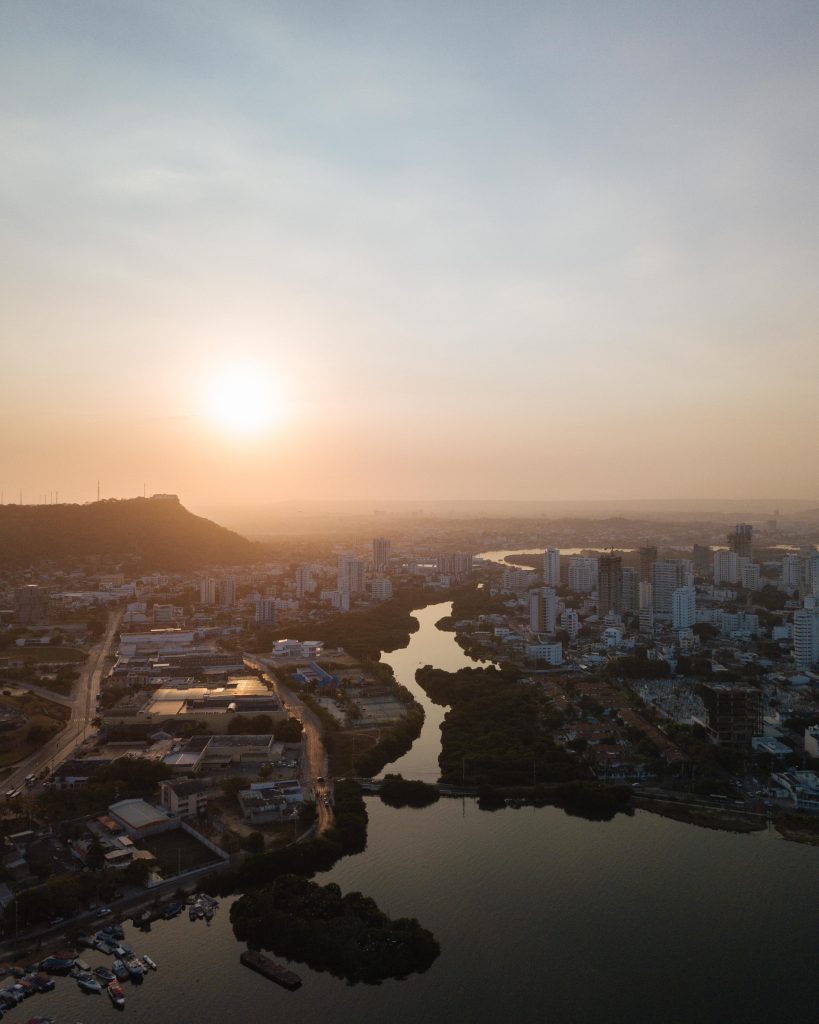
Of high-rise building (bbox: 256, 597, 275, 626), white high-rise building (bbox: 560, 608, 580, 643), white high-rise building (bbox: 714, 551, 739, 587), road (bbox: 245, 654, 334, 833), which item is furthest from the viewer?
white high-rise building (bbox: 714, 551, 739, 587)

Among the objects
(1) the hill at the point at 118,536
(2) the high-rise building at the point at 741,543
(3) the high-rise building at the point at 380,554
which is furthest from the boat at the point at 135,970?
(3) the high-rise building at the point at 380,554

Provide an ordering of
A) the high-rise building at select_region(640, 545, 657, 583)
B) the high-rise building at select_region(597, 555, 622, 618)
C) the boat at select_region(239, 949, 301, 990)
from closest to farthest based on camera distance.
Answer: the boat at select_region(239, 949, 301, 990) → the high-rise building at select_region(597, 555, 622, 618) → the high-rise building at select_region(640, 545, 657, 583)

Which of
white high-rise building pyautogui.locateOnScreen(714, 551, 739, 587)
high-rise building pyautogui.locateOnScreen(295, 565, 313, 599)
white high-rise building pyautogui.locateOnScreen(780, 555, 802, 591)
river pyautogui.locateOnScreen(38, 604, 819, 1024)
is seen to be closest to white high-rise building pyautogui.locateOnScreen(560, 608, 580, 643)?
→ high-rise building pyautogui.locateOnScreen(295, 565, 313, 599)

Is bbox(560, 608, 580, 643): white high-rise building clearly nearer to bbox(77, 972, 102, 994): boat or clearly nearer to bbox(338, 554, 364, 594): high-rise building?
bbox(338, 554, 364, 594): high-rise building

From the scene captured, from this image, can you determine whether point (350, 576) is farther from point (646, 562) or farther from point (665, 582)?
point (665, 582)

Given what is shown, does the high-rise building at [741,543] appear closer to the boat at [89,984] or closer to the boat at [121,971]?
the boat at [121,971]

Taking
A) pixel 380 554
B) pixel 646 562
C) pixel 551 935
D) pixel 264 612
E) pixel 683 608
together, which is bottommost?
pixel 551 935

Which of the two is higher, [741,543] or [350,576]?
[741,543]

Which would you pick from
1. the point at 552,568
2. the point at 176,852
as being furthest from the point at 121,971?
the point at 552,568
